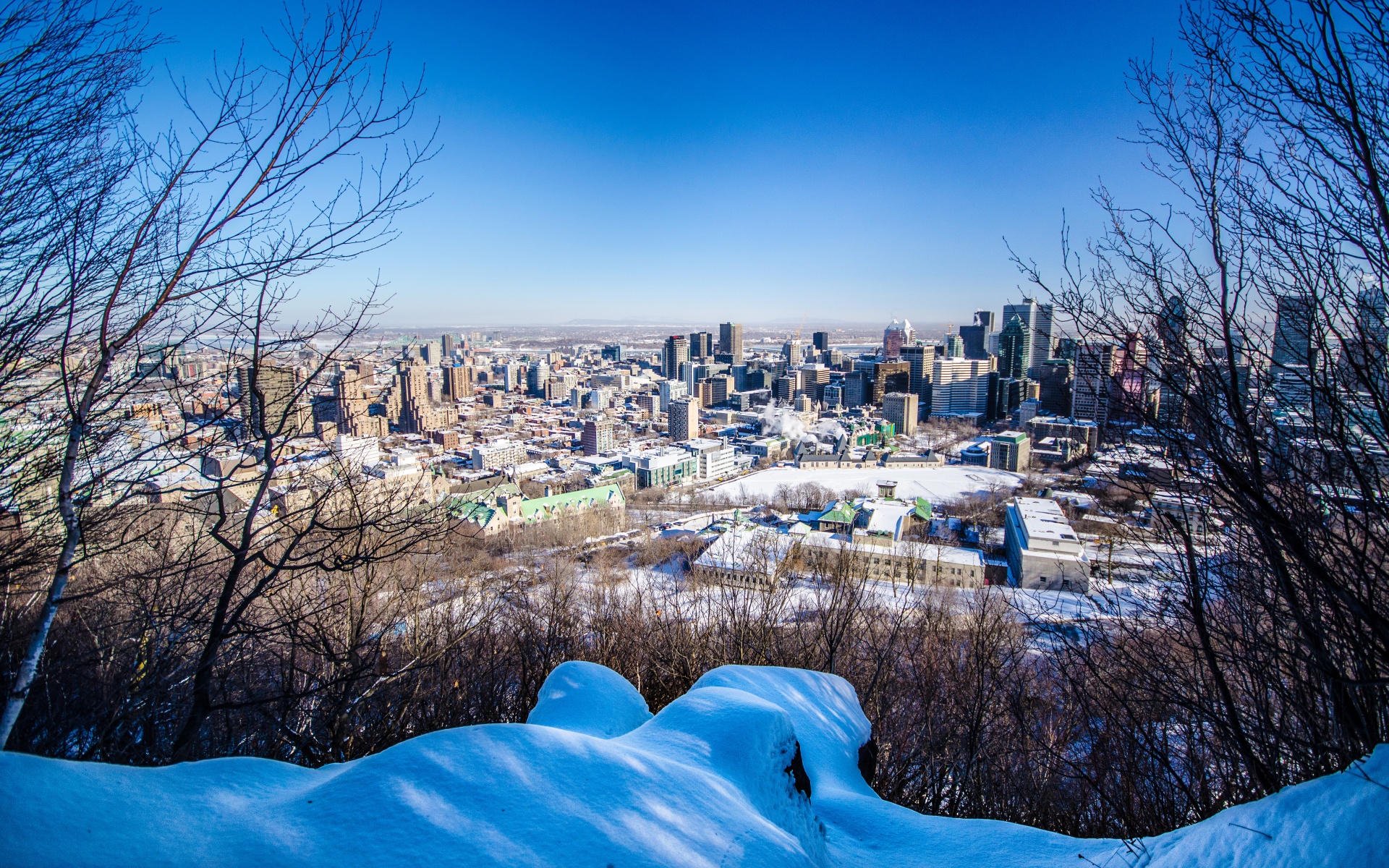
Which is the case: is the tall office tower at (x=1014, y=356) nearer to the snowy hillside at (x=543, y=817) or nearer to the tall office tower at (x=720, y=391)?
the tall office tower at (x=720, y=391)

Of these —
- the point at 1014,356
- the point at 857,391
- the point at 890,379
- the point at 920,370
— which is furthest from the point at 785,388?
the point at 1014,356

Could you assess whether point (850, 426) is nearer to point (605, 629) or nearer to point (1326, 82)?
point (605, 629)

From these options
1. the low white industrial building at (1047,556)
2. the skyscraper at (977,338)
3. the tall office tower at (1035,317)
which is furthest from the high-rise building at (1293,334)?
the skyscraper at (977,338)

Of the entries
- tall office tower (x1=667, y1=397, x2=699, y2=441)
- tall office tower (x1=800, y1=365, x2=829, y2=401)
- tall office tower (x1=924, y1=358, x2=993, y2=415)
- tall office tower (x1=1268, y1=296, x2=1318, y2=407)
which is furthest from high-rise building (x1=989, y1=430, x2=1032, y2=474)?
tall office tower (x1=1268, y1=296, x2=1318, y2=407)

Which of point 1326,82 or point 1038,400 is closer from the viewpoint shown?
point 1326,82

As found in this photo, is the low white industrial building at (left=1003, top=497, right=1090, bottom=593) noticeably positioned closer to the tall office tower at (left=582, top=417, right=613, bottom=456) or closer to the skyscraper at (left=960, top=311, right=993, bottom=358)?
the tall office tower at (left=582, top=417, right=613, bottom=456)

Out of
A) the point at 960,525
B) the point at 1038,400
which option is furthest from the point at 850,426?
the point at 960,525

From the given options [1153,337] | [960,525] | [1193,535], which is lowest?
[960,525]
